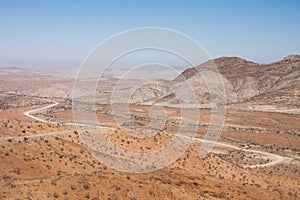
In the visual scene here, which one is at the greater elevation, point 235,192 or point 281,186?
point 235,192

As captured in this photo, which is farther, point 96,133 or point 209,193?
point 96,133

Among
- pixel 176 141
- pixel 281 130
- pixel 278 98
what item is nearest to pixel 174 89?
pixel 278 98

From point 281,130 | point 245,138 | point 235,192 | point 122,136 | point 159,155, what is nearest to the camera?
point 235,192

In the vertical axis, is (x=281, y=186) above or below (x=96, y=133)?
below

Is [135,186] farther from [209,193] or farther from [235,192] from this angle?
[235,192]

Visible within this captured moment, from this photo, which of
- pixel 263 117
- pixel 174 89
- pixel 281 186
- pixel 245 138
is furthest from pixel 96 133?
pixel 174 89

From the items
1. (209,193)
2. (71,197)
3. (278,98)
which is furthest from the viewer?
(278,98)

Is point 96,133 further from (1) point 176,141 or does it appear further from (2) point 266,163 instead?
(2) point 266,163

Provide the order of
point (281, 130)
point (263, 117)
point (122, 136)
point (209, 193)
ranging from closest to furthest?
point (209, 193) → point (122, 136) → point (281, 130) → point (263, 117)

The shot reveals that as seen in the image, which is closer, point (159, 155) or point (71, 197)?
point (71, 197)
